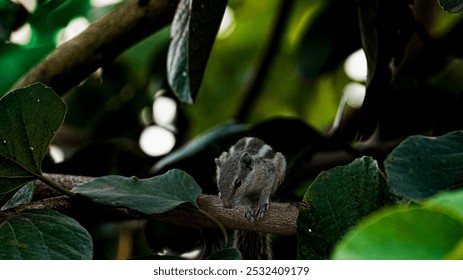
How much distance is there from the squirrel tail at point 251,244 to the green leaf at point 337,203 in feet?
0.91

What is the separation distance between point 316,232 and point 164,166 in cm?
66

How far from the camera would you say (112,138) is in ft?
5.88

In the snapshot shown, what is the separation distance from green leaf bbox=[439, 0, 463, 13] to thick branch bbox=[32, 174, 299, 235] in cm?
28

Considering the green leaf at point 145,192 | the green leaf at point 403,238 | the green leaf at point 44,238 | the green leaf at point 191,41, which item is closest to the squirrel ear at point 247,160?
the green leaf at point 191,41

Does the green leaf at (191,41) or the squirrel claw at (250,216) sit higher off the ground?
the green leaf at (191,41)

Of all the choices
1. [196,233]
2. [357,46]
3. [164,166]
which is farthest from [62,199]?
[357,46]

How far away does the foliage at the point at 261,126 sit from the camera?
2.32 feet

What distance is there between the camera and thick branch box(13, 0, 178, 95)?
4.36 feet

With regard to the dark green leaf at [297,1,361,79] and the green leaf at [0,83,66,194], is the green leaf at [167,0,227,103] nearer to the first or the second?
the green leaf at [0,83,66,194]

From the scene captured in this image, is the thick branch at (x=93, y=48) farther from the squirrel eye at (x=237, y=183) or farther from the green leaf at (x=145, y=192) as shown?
the green leaf at (x=145, y=192)

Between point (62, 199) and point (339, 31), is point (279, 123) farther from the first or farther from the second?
point (62, 199)

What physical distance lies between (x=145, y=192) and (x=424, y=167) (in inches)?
12.3

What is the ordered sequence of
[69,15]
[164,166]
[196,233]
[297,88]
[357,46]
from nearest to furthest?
[196,233]
[164,166]
[69,15]
[357,46]
[297,88]

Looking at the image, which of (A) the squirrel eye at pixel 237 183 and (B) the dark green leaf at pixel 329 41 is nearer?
(A) the squirrel eye at pixel 237 183
